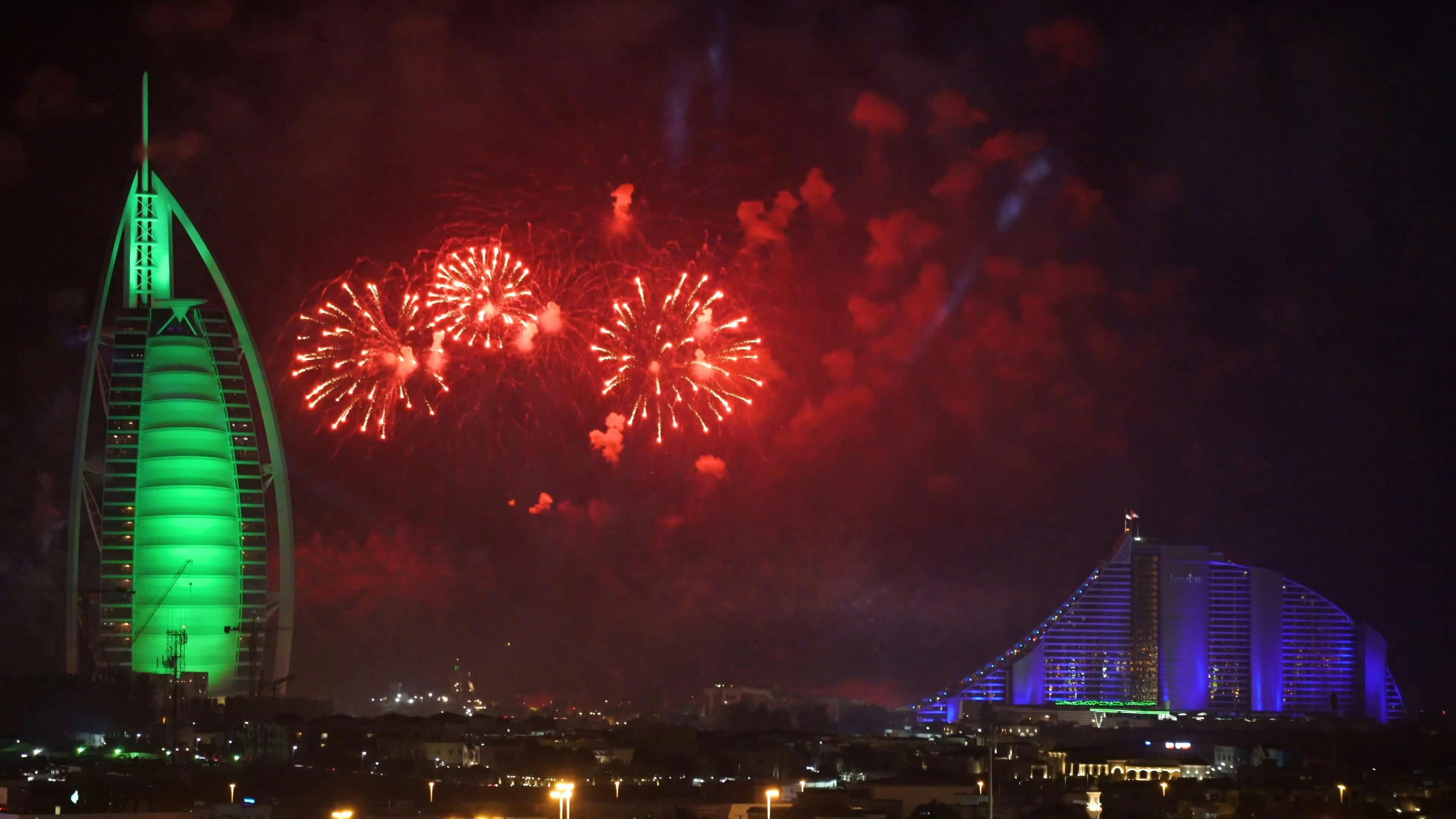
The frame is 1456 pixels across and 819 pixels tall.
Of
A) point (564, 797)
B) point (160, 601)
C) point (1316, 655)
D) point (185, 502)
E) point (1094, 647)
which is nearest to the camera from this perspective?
point (564, 797)

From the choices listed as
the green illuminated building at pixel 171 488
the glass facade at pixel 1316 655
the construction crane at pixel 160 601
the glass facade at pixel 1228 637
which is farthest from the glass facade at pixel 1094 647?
the construction crane at pixel 160 601

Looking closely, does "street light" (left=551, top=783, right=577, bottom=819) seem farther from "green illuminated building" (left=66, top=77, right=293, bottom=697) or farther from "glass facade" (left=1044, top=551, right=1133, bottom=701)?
"glass facade" (left=1044, top=551, right=1133, bottom=701)

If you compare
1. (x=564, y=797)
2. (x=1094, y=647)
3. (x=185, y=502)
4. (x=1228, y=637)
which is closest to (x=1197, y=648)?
(x=1228, y=637)

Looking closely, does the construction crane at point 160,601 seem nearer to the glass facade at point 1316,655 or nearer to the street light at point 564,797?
the street light at point 564,797

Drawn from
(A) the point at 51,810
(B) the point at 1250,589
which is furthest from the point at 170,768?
(B) the point at 1250,589

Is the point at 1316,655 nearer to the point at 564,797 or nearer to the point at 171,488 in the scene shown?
the point at 171,488

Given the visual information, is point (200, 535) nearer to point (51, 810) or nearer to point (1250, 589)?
point (51, 810)
